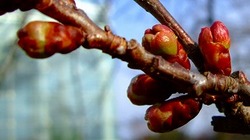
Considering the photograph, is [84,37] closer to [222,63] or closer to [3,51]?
[222,63]

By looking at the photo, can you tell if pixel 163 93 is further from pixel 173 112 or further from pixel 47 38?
pixel 47 38

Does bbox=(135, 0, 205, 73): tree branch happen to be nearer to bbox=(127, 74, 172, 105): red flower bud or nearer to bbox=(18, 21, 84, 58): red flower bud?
bbox=(127, 74, 172, 105): red flower bud

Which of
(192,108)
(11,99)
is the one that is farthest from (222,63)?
(11,99)

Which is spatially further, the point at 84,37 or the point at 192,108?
the point at 192,108

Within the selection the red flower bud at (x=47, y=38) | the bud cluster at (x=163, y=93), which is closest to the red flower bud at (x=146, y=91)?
the bud cluster at (x=163, y=93)

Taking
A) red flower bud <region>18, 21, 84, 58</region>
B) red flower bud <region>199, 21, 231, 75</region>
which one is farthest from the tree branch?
red flower bud <region>18, 21, 84, 58</region>

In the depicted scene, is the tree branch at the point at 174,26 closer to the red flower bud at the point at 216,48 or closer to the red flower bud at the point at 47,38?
the red flower bud at the point at 216,48

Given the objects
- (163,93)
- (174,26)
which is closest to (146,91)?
(163,93)
